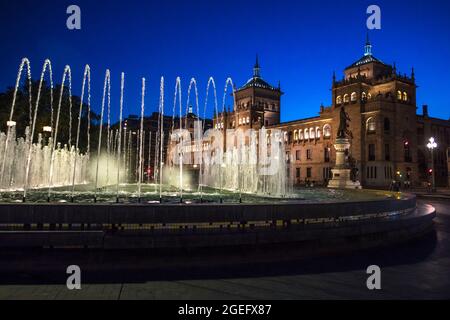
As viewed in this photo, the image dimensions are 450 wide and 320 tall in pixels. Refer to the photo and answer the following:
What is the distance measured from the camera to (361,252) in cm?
859

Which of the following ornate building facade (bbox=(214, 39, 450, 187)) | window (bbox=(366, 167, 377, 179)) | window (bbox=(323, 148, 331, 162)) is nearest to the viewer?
window (bbox=(366, 167, 377, 179))

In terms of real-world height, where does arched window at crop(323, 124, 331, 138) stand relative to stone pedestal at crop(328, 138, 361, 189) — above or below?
above

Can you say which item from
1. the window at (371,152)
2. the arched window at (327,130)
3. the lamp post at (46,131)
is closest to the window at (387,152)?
the window at (371,152)

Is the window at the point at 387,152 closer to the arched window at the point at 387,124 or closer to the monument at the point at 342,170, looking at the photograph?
the arched window at the point at 387,124

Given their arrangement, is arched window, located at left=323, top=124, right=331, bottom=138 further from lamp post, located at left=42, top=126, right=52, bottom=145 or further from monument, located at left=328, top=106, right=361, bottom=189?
lamp post, located at left=42, top=126, right=52, bottom=145

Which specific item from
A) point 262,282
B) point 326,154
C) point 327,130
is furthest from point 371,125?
point 262,282

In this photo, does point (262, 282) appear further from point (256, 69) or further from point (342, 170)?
point (256, 69)

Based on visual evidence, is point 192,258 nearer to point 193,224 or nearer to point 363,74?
point 193,224

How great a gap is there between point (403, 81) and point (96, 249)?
6473 cm

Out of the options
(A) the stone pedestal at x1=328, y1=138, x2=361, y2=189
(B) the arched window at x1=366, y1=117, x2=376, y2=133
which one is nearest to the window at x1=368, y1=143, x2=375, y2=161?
(B) the arched window at x1=366, y1=117, x2=376, y2=133

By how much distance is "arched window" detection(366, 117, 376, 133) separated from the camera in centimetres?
5678

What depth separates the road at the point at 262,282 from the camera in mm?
5391

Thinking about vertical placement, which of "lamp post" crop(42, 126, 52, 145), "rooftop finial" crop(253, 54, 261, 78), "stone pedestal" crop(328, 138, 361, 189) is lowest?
"stone pedestal" crop(328, 138, 361, 189)

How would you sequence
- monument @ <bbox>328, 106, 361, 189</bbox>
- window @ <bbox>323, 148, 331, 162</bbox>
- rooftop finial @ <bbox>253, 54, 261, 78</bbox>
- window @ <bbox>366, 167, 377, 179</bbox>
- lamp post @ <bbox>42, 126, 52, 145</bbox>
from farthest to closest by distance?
1. rooftop finial @ <bbox>253, 54, 261, 78</bbox>
2. window @ <bbox>323, 148, 331, 162</bbox>
3. window @ <bbox>366, 167, 377, 179</bbox>
4. monument @ <bbox>328, 106, 361, 189</bbox>
5. lamp post @ <bbox>42, 126, 52, 145</bbox>
